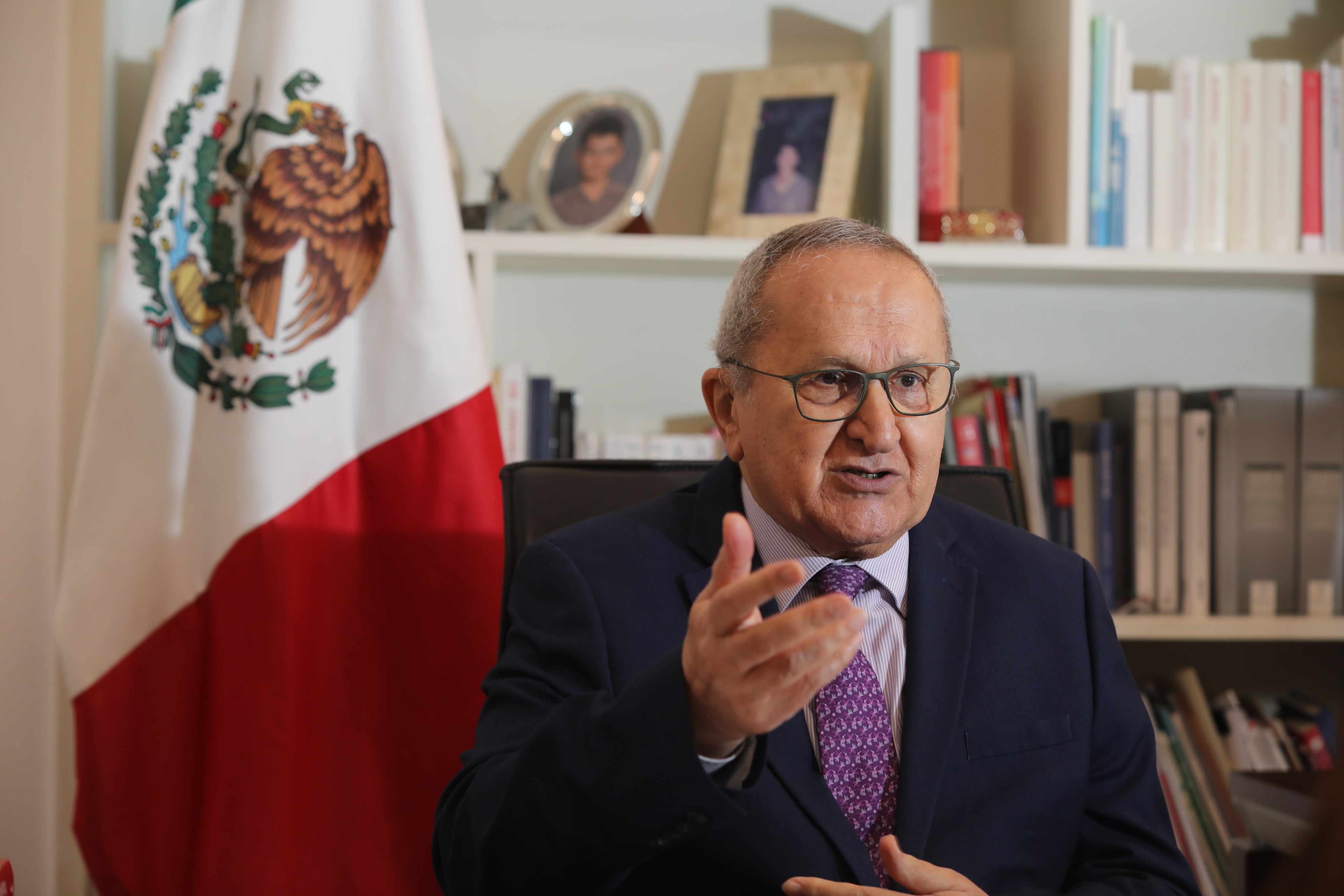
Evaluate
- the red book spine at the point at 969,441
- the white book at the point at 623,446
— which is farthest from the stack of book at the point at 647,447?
the red book spine at the point at 969,441

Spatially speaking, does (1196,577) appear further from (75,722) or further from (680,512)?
(75,722)

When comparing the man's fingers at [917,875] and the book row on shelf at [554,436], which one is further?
the book row on shelf at [554,436]

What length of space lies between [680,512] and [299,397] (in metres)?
0.74

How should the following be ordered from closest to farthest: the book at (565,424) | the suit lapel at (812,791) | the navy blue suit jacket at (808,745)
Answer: the navy blue suit jacket at (808,745) → the suit lapel at (812,791) → the book at (565,424)

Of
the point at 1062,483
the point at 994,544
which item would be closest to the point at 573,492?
the point at 994,544

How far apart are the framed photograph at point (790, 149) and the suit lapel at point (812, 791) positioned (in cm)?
110

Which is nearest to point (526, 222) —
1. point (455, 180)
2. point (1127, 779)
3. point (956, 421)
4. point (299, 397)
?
point (455, 180)

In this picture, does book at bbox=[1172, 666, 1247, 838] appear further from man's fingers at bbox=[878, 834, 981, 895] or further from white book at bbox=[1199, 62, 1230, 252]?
man's fingers at bbox=[878, 834, 981, 895]

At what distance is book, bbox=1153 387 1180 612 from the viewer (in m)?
1.82

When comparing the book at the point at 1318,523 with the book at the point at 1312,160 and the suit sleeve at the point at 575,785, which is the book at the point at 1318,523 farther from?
the suit sleeve at the point at 575,785

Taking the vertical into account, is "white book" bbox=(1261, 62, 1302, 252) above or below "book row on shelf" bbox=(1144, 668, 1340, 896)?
above

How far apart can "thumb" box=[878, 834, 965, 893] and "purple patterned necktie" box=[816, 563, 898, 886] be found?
0.27 feet

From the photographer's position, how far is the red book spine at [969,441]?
1844 millimetres

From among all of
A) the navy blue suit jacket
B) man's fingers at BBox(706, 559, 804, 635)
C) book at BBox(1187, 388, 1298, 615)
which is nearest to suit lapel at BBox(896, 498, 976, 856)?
the navy blue suit jacket
